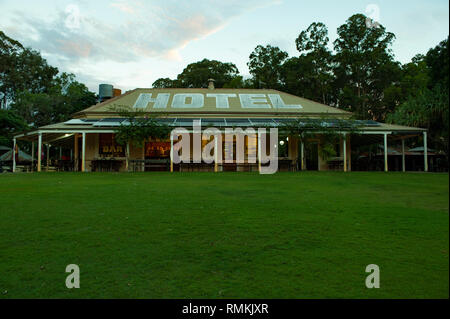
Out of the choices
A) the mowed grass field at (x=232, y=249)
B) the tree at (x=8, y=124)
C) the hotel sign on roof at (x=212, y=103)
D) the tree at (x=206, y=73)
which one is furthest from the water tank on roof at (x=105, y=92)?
the mowed grass field at (x=232, y=249)

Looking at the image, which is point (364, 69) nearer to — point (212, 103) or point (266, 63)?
point (266, 63)

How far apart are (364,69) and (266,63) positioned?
447 inches

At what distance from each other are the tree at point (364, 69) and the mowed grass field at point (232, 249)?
35873 millimetres

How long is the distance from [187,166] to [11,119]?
20.1m

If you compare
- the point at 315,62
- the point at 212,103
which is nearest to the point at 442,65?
the point at 212,103

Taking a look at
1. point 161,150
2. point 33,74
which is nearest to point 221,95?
point 161,150

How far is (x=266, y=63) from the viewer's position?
1699 inches

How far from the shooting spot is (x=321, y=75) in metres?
38.9

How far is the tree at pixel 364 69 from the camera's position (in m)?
37.3

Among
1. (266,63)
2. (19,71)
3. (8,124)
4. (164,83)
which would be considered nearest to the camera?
(8,124)

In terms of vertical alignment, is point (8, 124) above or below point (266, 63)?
below

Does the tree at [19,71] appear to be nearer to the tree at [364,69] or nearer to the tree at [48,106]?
the tree at [48,106]

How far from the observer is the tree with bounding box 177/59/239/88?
46.8 meters

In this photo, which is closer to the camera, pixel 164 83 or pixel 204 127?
pixel 204 127
